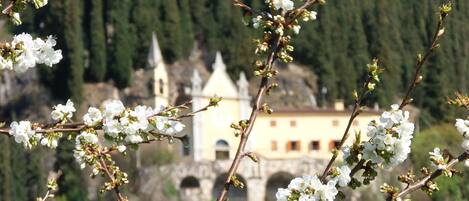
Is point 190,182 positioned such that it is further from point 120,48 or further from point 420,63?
point 420,63

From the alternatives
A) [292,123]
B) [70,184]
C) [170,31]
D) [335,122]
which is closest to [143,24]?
[170,31]

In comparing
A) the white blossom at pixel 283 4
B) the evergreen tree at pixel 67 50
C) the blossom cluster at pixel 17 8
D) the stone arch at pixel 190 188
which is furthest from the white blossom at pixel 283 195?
the evergreen tree at pixel 67 50

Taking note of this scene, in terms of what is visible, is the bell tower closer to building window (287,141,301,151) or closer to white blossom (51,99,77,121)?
building window (287,141,301,151)

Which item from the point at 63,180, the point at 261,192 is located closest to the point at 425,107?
the point at 261,192

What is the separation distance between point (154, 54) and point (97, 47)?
117 inches

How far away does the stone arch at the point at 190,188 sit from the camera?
5815 centimetres

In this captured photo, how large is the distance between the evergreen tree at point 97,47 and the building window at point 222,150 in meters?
9.32

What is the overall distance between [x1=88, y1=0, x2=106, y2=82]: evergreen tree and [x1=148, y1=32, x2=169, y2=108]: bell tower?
2.47 meters

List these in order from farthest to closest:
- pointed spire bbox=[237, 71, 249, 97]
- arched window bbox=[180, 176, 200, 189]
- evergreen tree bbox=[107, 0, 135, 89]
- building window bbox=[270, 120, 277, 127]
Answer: evergreen tree bbox=[107, 0, 135, 89] < pointed spire bbox=[237, 71, 249, 97] < building window bbox=[270, 120, 277, 127] < arched window bbox=[180, 176, 200, 189]

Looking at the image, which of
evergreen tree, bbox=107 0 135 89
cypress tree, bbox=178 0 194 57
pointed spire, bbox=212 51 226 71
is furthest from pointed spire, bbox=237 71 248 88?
cypress tree, bbox=178 0 194 57

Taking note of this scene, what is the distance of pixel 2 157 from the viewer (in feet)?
184

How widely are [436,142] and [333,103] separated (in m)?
13.4

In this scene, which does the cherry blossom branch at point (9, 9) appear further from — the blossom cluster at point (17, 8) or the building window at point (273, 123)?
the building window at point (273, 123)

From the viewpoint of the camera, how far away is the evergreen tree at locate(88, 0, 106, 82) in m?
67.2
